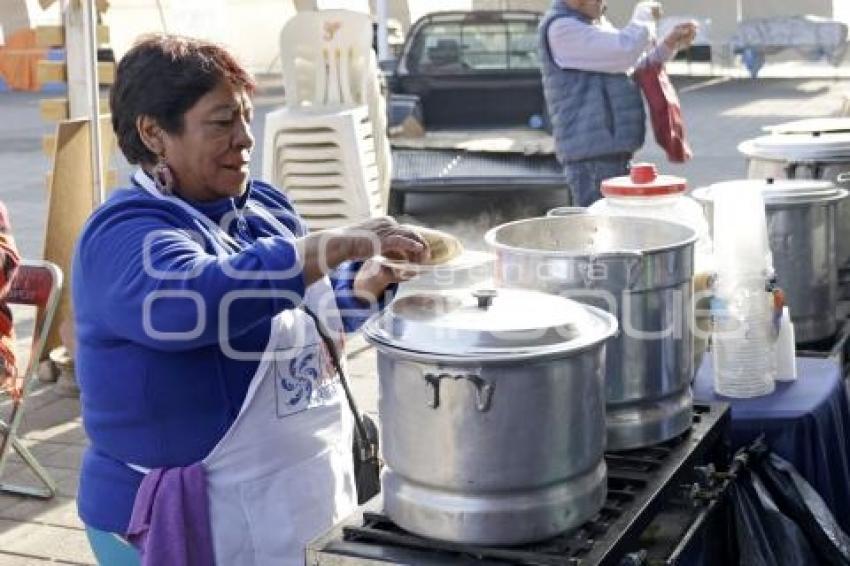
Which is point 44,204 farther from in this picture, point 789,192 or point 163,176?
point 163,176

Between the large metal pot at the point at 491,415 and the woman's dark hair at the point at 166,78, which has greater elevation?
the woman's dark hair at the point at 166,78

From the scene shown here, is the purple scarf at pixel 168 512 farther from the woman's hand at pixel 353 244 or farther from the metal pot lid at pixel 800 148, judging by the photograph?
the metal pot lid at pixel 800 148

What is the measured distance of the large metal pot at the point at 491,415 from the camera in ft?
5.54

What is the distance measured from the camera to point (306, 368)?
2.18 metres

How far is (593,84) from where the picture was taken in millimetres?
5508

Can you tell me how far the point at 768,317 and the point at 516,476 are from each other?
1100mm

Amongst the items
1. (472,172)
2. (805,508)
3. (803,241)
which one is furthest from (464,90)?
(805,508)

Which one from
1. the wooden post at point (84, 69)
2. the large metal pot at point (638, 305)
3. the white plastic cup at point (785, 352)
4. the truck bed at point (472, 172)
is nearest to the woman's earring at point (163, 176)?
the large metal pot at point (638, 305)

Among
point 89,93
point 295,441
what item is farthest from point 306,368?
point 89,93

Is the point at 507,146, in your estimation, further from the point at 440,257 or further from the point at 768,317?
the point at 440,257

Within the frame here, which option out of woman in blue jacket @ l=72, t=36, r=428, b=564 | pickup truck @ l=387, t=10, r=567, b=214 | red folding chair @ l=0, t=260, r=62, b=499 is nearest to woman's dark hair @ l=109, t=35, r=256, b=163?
woman in blue jacket @ l=72, t=36, r=428, b=564

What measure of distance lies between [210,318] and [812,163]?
2145mm

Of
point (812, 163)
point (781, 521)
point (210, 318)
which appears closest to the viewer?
point (210, 318)

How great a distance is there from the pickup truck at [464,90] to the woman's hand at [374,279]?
21.8ft
